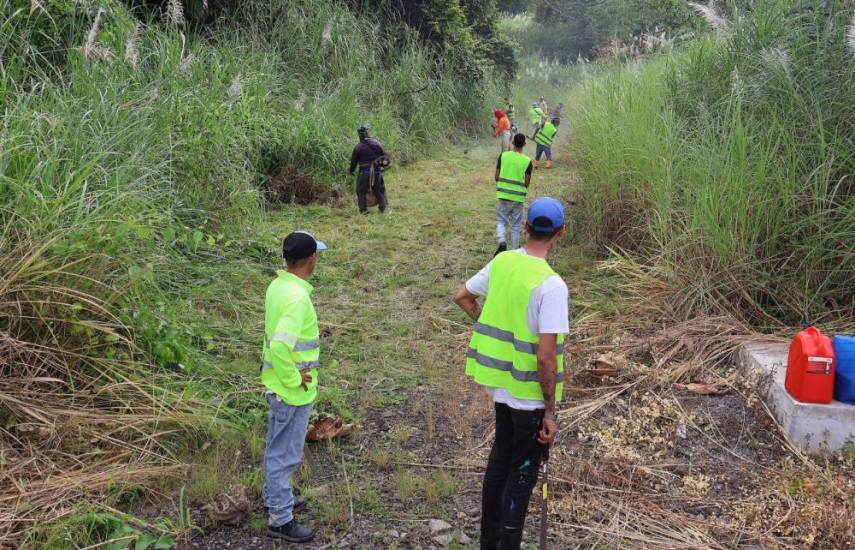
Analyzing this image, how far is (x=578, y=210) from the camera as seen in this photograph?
27.5ft

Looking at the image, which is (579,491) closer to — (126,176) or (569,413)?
(569,413)

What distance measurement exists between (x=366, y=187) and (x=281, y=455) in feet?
23.6

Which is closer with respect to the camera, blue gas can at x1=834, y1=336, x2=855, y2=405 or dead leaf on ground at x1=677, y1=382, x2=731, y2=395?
blue gas can at x1=834, y1=336, x2=855, y2=405

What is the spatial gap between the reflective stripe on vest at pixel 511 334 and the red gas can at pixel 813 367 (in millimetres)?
1834

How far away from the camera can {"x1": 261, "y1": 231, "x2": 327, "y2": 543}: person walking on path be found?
3.33 meters

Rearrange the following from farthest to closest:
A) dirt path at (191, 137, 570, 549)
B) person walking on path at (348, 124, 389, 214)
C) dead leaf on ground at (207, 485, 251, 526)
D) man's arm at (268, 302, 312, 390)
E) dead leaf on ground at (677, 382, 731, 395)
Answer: person walking on path at (348, 124, 389, 214) → dead leaf on ground at (677, 382, 731, 395) → dirt path at (191, 137, 570, 549) → dead leaf on ground at (207, 485, 251, 526) → man's arm at (268, 302, 312, 390)

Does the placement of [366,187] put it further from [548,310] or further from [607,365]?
[548,310]

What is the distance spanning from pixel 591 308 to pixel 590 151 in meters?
2.76

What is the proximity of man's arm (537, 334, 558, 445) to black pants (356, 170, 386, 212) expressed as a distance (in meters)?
7.62

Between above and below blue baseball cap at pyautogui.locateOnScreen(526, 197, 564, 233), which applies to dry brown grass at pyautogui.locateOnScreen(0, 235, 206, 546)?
below

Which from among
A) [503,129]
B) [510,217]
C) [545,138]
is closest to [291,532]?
[510,217]

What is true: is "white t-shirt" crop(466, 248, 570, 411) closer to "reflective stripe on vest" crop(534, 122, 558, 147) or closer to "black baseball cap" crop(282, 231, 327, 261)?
"black baseball cap" crop(282, 231, 327, 261)

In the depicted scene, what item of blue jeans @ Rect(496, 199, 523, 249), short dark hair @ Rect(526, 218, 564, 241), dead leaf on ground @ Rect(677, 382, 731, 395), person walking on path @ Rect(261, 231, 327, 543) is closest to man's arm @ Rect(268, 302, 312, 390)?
person walking on path @ Rect(261, 231, 327, 543)

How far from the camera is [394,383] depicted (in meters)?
5.35
